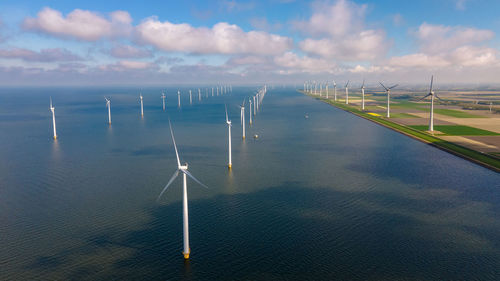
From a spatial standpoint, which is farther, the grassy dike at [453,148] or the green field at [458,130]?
the green field at [458,130]

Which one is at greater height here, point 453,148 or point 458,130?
point 458,130

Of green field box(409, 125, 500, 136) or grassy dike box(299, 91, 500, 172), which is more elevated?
green field box(409, 125, 500, 136)

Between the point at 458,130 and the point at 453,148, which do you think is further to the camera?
the point at 458,130

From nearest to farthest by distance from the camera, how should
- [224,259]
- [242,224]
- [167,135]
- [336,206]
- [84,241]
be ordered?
[224,259] → [84,241] → [242,224] → [336,206] → [167,135]

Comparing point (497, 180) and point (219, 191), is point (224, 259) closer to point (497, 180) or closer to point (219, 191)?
point (219, 191)

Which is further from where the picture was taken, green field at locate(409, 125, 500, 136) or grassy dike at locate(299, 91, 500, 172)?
green field at locate(409, 125, 500, 136)

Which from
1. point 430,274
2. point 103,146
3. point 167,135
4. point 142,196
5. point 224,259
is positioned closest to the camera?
point 430,274

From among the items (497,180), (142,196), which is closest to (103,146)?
(142,196)

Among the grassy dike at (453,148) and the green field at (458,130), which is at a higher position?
the green field at (458,130)
